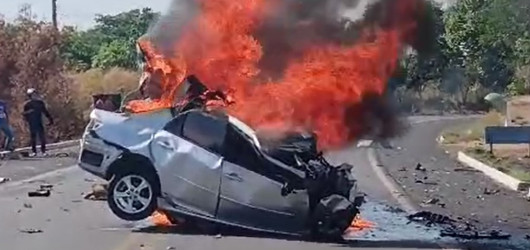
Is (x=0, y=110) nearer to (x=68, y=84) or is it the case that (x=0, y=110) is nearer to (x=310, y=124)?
(x=68, y=84)

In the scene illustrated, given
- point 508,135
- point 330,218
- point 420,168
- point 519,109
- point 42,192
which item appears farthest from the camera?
point 519,109

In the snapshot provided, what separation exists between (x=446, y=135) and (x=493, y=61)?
3.63m

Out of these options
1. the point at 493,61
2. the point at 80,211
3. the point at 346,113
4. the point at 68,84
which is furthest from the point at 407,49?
the point at 493,61

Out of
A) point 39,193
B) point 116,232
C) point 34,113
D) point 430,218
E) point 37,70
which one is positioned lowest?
point 430,218

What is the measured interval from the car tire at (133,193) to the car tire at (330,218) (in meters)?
1.99

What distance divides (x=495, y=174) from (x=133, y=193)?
13.6 m

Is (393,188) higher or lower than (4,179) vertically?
lower

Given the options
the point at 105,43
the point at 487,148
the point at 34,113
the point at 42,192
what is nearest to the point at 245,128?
the point at 42,192

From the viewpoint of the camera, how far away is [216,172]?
45.8 feet

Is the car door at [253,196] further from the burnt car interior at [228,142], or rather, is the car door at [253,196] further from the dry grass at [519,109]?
the dry grass at [519,109]

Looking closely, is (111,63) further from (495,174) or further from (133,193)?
(133,193)

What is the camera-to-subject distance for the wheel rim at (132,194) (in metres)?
14.5

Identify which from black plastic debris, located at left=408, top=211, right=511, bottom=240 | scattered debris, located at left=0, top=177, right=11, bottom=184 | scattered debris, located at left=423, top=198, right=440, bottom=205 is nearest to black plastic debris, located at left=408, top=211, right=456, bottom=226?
black plastic debris, located at left=408, top=211, right=511, bottom=240

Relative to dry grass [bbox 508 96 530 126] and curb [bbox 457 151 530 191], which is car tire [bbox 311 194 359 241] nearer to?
curb [bbox 457 151 530 191]
